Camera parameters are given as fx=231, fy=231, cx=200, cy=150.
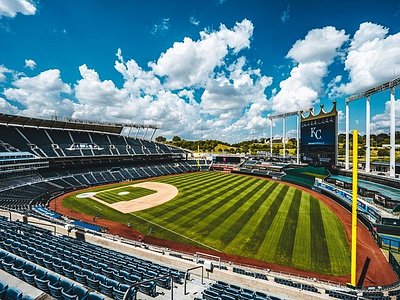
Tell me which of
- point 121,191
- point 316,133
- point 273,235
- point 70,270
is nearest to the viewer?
point 70,270

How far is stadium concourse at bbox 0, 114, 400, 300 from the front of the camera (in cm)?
877

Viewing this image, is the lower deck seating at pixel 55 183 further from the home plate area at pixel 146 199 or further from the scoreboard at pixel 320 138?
the scoreboard at pixel 320 138

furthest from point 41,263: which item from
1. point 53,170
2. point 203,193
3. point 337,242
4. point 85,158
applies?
point 85,158

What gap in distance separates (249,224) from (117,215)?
17622mm

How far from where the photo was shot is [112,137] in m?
70.6

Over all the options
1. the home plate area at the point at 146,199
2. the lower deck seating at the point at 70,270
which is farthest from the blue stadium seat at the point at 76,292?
the home plate area at the point at 146,199

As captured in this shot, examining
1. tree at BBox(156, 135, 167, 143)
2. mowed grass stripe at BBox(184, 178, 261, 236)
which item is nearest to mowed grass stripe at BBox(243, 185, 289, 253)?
mowed grass stripe at BBox(184, 178, 261, 236)

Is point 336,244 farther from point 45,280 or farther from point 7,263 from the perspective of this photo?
point 7,263

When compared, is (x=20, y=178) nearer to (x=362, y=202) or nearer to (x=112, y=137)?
(x=112, y=137)

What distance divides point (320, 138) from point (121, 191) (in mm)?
40346

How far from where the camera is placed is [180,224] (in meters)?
28.3

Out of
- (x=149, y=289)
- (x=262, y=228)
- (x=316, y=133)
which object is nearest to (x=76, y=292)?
(x=149, y=289)

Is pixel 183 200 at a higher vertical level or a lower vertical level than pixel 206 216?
higher

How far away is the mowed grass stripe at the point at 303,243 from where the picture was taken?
19.4 meters
